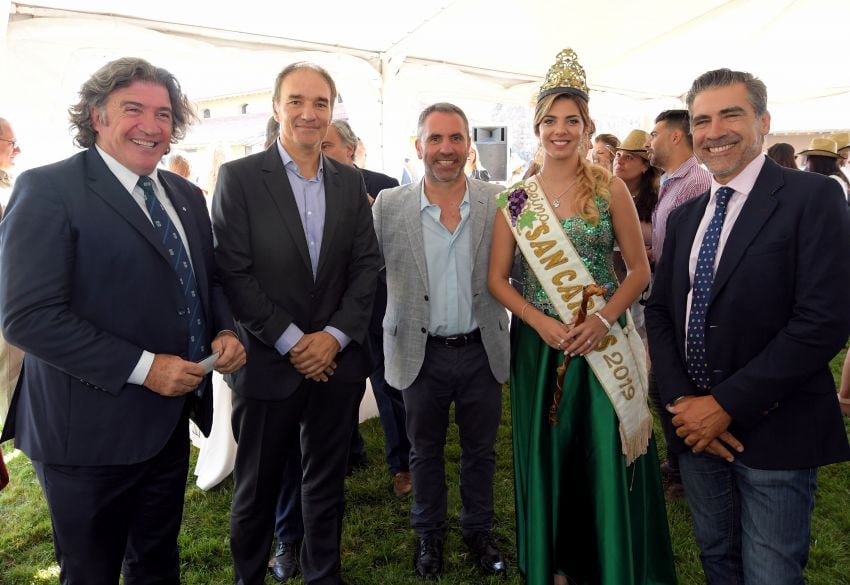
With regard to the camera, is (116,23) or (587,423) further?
(116,23)

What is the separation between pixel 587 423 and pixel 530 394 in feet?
0.73

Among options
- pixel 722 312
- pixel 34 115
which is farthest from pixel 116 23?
pixel 722 312

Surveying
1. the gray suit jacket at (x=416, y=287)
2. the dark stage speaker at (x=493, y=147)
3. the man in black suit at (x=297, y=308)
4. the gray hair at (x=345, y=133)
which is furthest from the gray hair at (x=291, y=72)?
the dark stage speaker at (x=493, y=147)

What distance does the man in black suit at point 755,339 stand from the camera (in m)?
1.36

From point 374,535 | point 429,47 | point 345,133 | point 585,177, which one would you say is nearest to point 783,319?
point 585,177

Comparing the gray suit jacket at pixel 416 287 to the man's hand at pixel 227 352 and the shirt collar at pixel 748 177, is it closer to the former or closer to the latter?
the man's hand at pixel 227 352

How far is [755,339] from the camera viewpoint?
1451mm

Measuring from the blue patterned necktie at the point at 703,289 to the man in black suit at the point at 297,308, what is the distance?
3.46 ft

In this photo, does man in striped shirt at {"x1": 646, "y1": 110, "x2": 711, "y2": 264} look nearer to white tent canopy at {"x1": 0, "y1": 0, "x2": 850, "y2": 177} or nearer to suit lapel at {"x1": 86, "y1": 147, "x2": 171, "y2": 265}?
suit lapel at {"x1": 86, "y1": 147, "x2": 171, "y2": 265}

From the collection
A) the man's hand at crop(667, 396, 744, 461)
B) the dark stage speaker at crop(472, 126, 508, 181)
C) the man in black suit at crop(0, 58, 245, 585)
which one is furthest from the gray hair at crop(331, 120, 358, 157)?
the dark stage speaker at crop(472, 126, 508, 181)

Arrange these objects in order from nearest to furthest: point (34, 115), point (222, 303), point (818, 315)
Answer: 1. point (818, 315)
2. point (222, 303)
3. point (34, 115)

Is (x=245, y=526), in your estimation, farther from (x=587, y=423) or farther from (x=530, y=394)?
(x=587, y=423)

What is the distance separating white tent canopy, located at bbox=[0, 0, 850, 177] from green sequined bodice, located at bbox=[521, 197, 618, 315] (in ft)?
12.2

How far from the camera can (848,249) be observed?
1.35 m
